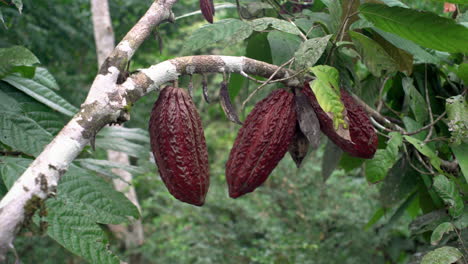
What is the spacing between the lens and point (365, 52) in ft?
4.64

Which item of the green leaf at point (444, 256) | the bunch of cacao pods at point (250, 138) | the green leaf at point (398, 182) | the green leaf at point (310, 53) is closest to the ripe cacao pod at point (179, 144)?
the bunch of cacao pods at point (250, 138)

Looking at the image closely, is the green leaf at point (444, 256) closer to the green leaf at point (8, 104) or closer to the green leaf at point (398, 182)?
the green leaf at point (398, 182)

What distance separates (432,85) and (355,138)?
0.72 m

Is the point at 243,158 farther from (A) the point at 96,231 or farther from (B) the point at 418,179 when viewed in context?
(B) the point at 418,179

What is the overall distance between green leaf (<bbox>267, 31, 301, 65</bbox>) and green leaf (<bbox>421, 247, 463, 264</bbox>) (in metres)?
0.71

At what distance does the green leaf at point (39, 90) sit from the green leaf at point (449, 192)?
114cm

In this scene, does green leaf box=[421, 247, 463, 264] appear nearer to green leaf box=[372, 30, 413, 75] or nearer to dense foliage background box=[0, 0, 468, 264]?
dense foliage background box=[0, 0, 468, 264]

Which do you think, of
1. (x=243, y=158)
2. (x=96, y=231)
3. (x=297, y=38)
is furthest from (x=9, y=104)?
(x=297, y=38)

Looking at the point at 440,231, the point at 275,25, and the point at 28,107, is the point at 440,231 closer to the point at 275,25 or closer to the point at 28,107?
the point at 275,25

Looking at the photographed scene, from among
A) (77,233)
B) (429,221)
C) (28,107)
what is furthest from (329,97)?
(28,107)

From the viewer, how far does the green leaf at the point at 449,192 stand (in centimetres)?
140

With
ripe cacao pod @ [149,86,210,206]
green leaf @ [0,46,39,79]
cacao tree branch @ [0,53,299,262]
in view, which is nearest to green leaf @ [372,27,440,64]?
cacao tree branch @ [0,53,299,262]

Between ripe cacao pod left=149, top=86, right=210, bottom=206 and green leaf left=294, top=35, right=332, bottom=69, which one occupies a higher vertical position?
green leaf left=294, top=35, right=332, bottom=69

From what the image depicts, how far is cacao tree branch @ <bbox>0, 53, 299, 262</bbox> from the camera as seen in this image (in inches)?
29.3
